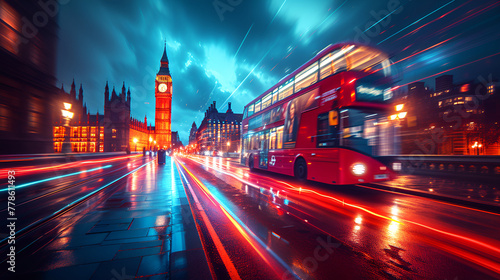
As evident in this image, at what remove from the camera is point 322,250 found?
9.06ft

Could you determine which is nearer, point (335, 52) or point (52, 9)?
point (335, 52)

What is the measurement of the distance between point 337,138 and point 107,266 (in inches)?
270

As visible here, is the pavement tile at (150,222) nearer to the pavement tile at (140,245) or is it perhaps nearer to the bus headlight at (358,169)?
the pavement tile at (140,245)

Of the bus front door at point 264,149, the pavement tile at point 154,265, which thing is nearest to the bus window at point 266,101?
the bus front door at point 264,149

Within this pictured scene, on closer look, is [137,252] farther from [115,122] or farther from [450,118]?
[115,122]

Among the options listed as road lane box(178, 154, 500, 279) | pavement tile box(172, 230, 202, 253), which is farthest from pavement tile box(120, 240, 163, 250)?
road lane box(178, 154, 500, 279)

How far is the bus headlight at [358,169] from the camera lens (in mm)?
6547

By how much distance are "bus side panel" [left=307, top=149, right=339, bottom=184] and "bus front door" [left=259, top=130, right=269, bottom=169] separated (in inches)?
163

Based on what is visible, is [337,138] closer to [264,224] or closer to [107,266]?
[264,224]

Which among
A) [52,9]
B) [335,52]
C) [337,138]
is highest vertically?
[52,9]

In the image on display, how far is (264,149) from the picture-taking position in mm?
12203

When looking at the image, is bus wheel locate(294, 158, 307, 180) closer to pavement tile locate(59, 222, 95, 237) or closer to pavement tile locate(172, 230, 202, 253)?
pavement tile locate(172, 230, 202, 253)

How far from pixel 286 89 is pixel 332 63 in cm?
315

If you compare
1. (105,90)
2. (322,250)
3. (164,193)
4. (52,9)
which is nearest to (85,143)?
(105,90)
